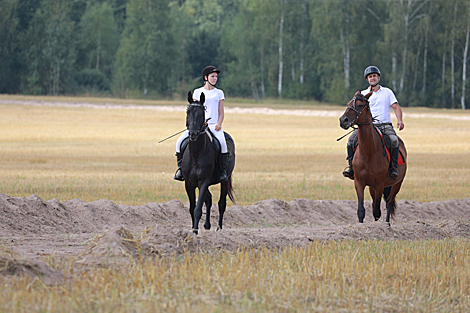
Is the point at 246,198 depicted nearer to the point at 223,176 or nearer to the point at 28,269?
the point at 223,176

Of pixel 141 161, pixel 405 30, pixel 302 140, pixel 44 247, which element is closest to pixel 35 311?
pixel 44 247

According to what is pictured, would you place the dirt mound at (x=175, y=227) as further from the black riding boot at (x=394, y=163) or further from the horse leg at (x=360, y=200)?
the black riding boot at (x=394, y=163)

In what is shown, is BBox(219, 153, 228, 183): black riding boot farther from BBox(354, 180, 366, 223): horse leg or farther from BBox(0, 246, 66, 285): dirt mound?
BBox(0, 246, 66, 285): dirt mound

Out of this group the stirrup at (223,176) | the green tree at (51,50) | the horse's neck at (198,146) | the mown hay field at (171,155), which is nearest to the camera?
the horse's neck at (198,146)

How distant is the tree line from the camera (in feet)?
208

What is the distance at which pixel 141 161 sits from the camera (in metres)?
26.6

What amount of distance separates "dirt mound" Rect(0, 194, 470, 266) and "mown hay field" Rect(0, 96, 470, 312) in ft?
1.53

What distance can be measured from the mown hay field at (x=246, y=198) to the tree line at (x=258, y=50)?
57.5ft

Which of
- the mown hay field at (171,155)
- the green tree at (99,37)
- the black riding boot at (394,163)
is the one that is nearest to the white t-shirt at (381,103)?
the black riding boot at (394,163)

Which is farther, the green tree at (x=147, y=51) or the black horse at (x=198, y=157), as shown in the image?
the green tree at (x=147, y=51)

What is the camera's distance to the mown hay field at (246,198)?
615 centimetres

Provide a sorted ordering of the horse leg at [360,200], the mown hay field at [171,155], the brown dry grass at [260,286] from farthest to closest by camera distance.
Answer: the mown hay field at [171,155] → the horse leg at [360,200] → the brown dry grass at [260,286]

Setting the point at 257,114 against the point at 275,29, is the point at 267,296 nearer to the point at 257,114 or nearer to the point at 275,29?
the point at 257,114

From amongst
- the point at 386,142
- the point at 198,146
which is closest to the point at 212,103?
the point at 198,146
